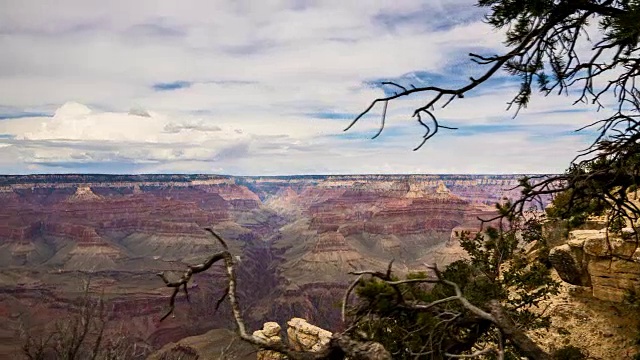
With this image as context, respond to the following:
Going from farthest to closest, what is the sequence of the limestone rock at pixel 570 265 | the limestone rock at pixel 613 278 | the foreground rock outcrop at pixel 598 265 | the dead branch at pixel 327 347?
the limestone rock at pixel 570 265
the limestone rock at pixel 613 278
the foreground rock outcrop at pixel 598 265
the dead branch at pixel 327 347

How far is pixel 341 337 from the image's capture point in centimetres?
364

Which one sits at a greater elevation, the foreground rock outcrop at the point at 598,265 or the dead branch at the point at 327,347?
the dead branch at the point at 327,347

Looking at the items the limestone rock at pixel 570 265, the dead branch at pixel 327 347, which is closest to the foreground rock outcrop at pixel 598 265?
the limestone rock at pixel 570 265

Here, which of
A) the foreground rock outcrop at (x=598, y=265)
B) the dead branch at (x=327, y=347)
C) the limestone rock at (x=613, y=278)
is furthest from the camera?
the limestone rock at (x=613, y=278)

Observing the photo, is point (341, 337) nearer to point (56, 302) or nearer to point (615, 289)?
point (615, 289)

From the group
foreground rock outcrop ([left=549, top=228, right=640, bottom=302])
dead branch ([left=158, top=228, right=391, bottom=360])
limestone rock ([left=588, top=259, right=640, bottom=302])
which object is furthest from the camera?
limestone rock ([left=588, top=259, right=640, bottom=302])

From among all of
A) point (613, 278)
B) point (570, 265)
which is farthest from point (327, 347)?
point (570, 265)

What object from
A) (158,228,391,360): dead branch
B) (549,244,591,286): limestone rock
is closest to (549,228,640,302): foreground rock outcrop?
(549,244,591,286): limestone rock

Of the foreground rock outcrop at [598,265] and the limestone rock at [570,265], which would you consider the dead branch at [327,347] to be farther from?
the limestone rock at [570,265]

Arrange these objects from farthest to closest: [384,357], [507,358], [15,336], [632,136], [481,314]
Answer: [15,336]
[507,358]
[632,136]
[481,314]
[384,357]

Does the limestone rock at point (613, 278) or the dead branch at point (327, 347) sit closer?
the dead branch at point (327, 347)

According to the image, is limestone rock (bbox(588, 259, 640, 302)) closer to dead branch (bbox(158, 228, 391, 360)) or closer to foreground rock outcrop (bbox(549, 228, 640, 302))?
foreground rock outcrop (bbox(549, 228, 640, 302))

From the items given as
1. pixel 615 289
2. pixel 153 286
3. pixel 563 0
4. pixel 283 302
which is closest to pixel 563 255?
pixel 615 289

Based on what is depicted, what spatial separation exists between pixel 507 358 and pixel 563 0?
6901 millimetres
